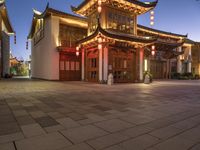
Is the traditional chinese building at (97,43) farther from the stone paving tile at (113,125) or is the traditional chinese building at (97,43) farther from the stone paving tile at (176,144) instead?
the stone paving tile at (176,144)

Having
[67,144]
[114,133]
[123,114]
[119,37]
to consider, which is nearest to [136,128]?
[114,133]

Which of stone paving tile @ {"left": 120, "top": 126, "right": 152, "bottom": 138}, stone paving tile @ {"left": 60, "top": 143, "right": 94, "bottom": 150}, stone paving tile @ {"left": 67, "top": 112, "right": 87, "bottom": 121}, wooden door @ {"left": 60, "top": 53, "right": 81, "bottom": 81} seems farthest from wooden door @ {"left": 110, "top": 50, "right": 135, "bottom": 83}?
stone paving tile @ {"left": 60, "top": 143, "right": 94, "bottom": 150}

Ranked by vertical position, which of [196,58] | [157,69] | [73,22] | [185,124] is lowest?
[185,124]

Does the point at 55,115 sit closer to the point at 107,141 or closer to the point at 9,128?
the point at 9,128

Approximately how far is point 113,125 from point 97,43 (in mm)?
11369

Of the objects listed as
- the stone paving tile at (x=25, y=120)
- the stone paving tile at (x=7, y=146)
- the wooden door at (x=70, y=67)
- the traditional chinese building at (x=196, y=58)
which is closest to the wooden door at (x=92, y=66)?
the wooden door at (x=70, y=67)

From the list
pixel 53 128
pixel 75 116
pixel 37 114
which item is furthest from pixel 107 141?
pixel 37 114

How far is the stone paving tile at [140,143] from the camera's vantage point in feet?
7.14

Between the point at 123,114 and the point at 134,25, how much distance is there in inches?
538

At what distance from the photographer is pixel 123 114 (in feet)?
12.8

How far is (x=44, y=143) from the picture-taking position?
2258mm

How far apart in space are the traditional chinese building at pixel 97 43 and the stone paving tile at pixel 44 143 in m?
10.5

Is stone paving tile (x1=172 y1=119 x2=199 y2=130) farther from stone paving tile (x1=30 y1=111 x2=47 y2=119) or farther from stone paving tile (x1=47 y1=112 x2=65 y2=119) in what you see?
stone paving tile (x1=30 y1=111 x2=47 y2=119)

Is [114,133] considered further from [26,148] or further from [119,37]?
[119,37]
